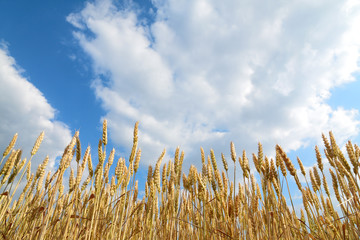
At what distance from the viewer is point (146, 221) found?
7.26ft

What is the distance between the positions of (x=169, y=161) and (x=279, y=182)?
1128mm

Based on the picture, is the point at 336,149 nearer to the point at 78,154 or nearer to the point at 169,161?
the point at 169,161

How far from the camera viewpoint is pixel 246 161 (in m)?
2.08

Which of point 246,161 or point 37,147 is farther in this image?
point 37,147

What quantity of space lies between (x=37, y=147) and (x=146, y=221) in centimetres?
127

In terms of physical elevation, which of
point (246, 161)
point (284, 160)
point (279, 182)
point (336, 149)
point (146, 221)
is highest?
point (336, 149)

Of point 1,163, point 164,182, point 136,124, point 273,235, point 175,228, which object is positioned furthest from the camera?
point 1,163

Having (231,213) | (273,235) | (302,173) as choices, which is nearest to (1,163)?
(231,213)

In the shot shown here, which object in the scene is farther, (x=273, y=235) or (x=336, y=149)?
(x=336, y=149)

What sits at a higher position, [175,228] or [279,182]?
[279,182]

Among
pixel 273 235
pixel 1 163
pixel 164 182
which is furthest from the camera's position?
pixel 1 163

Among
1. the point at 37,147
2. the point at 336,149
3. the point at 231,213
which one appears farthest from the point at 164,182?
the point at 336,149

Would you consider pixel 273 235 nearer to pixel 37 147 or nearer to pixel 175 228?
pixel 175 228

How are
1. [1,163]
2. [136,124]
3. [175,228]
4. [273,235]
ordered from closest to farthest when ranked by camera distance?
[273,235] → [136,124] → [175,228] → [1,163]
